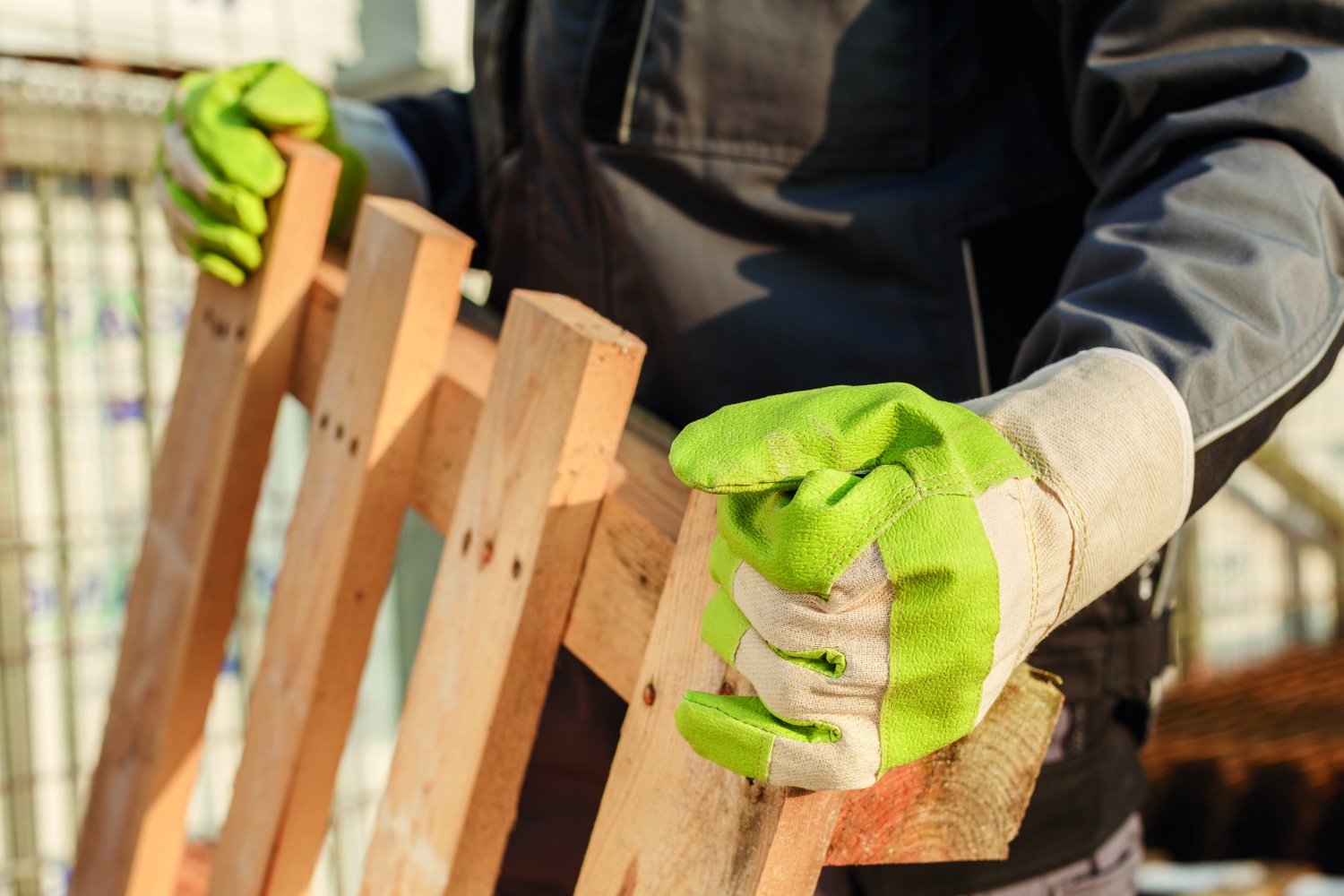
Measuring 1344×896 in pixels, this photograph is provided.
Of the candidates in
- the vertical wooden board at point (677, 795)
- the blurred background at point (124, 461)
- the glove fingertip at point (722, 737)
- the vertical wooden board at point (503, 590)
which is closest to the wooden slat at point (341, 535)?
the vertical wooden board at point (503, 590)

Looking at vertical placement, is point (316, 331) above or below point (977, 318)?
below

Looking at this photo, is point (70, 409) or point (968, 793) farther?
point (70, 409)

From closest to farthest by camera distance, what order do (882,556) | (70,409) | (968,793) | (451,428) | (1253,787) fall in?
(882,556) < (968,793) < (451,428) < (70,409) < (1253,787)

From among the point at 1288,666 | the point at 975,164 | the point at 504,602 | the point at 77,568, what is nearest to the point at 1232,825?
the point at 1288,666

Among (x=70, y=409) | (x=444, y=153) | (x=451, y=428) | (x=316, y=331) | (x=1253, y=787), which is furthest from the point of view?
(x=1253, y=787)

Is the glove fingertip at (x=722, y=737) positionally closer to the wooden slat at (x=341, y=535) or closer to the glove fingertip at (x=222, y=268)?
the wooden slat at (x=341, y=535)

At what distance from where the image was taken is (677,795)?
65 centimetres

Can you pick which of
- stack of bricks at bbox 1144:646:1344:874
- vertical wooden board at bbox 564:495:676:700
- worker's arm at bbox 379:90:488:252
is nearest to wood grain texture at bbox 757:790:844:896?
vertical wooden board at bbox 564:495:676:700

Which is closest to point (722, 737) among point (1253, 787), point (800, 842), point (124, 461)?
point (800, 842)

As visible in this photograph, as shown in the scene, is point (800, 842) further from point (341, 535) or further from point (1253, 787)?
point (1253, 787)

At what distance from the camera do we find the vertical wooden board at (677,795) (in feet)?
1.99

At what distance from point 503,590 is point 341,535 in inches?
11.6

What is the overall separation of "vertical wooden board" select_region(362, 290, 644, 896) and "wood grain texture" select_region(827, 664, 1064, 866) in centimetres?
29

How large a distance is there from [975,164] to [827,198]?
14 centimetres
